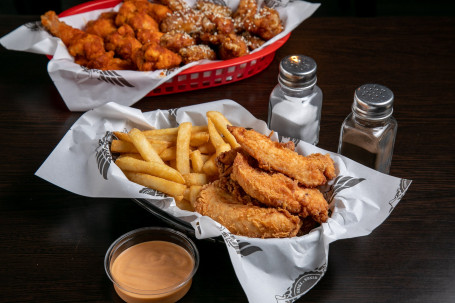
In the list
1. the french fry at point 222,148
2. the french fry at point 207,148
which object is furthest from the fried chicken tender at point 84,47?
the french fry at point 222,148

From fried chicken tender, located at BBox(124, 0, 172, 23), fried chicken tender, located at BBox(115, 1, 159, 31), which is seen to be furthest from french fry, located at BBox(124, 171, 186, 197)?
fried chicken tender, located at BBox(124, 0, 172, 23)

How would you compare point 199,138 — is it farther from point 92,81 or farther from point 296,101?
point 92,81

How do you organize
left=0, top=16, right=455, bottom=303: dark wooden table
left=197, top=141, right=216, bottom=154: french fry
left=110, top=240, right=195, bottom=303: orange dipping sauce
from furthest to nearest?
left=197, top=141, right=216, bottom=154: french fry, left=0, top=16, right=455, bottom=303: dark wooden table, left=110, top=240, right=195, bottom=303: orange dipping sauce

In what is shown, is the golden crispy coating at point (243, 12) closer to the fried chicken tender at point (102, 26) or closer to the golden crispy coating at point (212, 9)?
the golden crispy coating at point (212, 9)

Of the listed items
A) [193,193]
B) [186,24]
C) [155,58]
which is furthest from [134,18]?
[193,193]

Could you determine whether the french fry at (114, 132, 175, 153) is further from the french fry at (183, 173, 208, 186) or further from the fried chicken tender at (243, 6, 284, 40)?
the fried chicken tender at (243, 6, 284, 40)

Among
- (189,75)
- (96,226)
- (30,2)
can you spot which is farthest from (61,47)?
(30,2)

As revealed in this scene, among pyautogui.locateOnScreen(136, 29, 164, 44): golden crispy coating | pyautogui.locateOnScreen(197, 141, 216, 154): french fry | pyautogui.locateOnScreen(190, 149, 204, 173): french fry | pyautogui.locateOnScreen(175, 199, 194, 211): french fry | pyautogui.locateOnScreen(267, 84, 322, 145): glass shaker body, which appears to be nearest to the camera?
pyautogui.locateOnScreen(175, 199, 194, 211): french fry
